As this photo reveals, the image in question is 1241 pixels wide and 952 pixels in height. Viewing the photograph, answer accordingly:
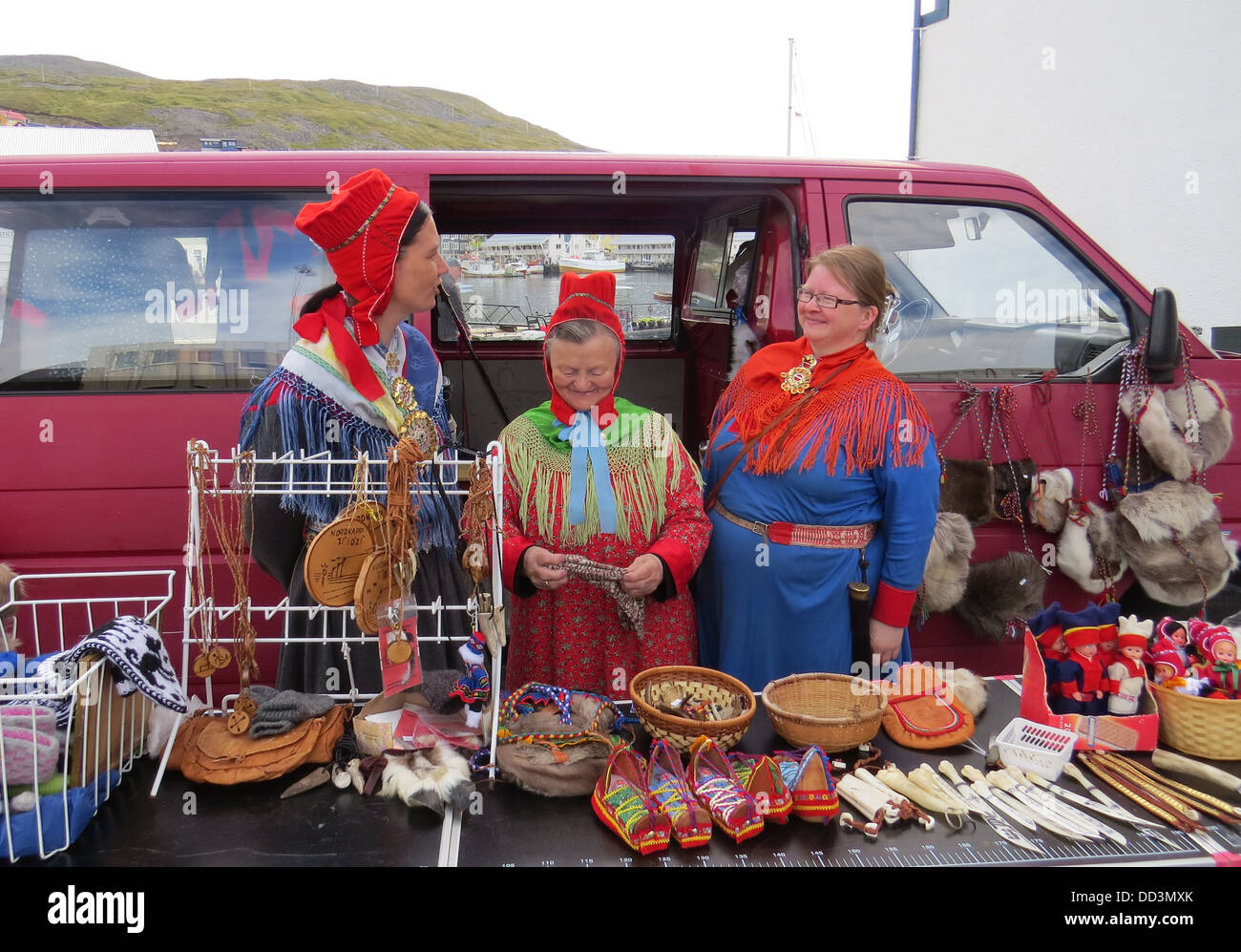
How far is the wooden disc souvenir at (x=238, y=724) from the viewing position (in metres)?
1.69

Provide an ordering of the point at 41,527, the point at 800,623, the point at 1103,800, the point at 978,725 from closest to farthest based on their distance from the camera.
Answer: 1. the point at 1103,800
2. the point at 978,725
3. the point at 800,623
4. the point at 41,527

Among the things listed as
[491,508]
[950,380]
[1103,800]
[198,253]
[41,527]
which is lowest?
[1103,800]

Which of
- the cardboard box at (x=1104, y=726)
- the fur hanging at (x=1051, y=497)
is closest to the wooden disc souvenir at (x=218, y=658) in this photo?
the cardboard box at (x=1104, y=726)

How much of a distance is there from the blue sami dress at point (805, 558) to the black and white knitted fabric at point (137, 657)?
1.56m

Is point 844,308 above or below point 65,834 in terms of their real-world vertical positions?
above

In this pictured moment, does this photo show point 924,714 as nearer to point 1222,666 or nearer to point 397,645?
point 1222,666

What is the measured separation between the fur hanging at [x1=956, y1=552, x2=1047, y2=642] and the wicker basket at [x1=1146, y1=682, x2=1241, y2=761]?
129cm

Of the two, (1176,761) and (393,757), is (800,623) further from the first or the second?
(393,757)

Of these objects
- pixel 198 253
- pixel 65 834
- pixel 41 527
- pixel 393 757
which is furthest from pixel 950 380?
pixel 41 527

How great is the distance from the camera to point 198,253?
287 centimetres

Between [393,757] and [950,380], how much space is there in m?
2.39

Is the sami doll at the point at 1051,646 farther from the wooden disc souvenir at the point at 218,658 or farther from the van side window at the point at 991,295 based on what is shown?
the wooden disc souvenir at the point at 218,658

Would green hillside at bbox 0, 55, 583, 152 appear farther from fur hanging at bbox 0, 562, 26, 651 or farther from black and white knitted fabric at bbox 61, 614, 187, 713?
black and white knitted fabric at bbox 61, 614, 187, 713

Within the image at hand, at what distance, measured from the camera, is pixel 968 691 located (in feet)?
6.57
